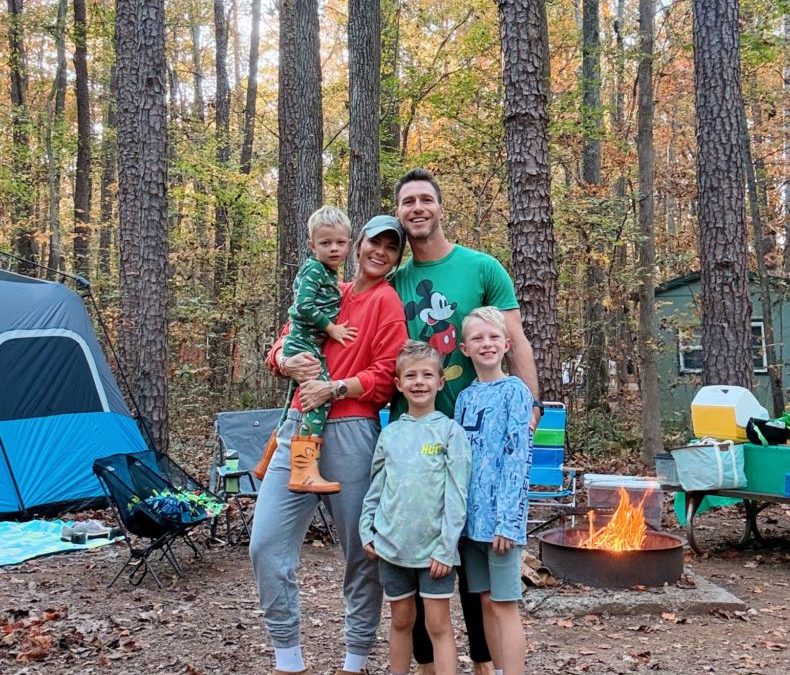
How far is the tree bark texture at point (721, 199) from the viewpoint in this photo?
24.1ft

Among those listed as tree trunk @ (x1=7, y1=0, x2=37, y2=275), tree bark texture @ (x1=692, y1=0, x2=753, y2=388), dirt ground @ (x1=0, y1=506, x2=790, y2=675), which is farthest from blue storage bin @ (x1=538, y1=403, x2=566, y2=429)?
tree trunk @ (x1=7, y1=0, x2=37, y2=275)

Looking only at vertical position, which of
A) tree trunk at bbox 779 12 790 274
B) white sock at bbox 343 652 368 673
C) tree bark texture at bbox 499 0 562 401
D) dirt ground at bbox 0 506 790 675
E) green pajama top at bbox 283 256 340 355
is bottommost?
dirt ground at bbox 0 506 790 675

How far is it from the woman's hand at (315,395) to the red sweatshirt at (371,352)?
92mm

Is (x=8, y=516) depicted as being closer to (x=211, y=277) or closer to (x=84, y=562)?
(x=84, y=562)

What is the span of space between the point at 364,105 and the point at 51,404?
423cm

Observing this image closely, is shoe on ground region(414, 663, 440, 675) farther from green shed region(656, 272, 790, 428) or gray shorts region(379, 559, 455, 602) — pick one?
green shed region(656, 272, 790, 428)

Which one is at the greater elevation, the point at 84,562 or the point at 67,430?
the point at 67,430

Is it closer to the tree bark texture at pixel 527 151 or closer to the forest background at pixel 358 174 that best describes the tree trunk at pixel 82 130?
the forest background at pixel 358 174

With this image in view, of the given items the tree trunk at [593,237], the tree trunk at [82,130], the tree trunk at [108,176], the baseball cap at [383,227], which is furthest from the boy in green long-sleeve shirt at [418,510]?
the tree trunk at [108,176]

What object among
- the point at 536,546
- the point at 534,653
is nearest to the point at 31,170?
the point at 536,546

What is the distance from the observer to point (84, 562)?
5.80 meters

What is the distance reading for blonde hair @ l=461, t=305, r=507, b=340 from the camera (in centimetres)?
280

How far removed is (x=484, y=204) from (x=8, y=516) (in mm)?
8123

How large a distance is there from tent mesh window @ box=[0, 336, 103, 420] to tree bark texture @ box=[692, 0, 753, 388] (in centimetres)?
590
